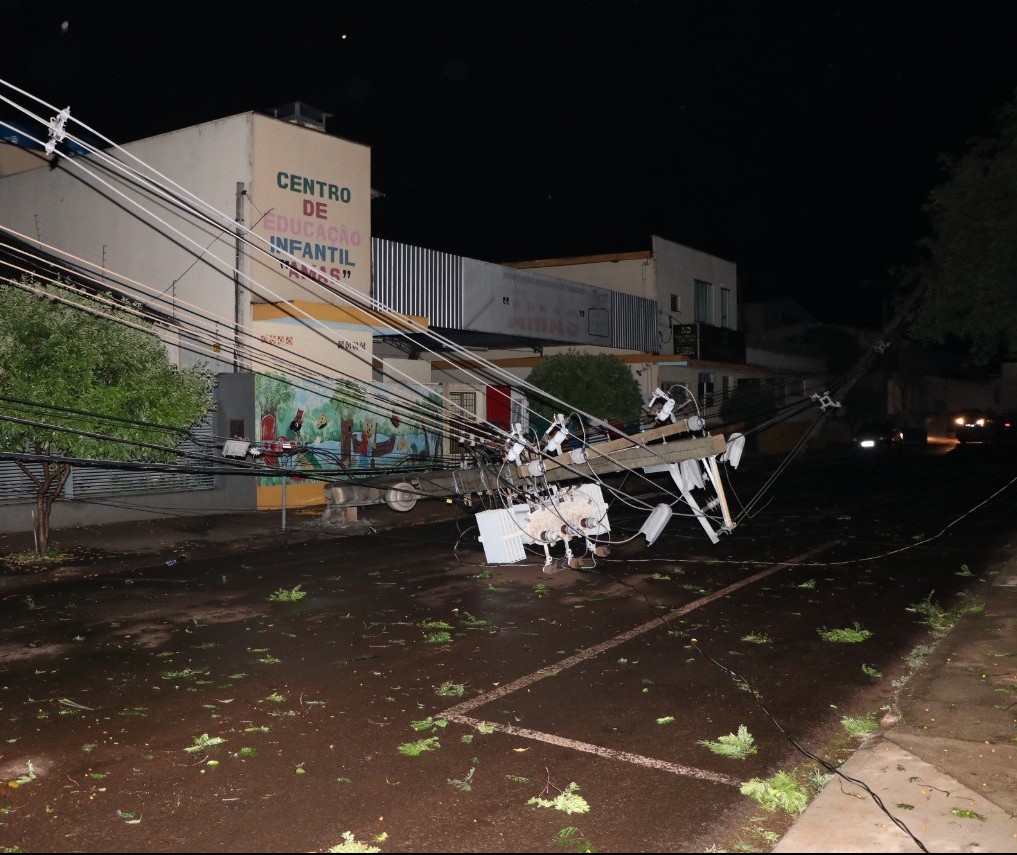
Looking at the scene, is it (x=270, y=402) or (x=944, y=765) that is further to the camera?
(x=270, y=402)

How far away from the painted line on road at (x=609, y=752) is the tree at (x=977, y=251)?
11094 millimetres

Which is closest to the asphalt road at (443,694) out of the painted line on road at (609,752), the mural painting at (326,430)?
→ the painted line on road at (609,752)

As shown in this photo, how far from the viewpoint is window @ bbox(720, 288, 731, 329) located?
1583 inches

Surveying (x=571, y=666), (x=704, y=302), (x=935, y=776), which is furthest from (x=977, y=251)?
(x=704, y=302)

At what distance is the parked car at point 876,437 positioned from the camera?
4131 cm

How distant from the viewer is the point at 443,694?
7.19 meters

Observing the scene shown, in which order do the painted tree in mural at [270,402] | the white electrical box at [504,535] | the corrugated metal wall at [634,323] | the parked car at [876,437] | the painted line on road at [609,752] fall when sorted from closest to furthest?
the painted line on road at [609,752] → the white electrical box at [504,535] → the painted tree in mural at [270,402] → the corrugated metal wall at [634,323] → the parked car at [876,437]

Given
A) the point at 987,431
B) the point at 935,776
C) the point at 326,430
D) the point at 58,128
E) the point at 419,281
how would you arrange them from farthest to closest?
1. the point at 987,431
2. the point at 419,281
3. the point at 326,430
4. the point at 58,128
5. the point at 935,776

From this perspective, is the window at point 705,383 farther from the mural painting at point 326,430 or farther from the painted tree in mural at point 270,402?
the painted tree in mural at point 270,402

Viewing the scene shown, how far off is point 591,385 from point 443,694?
19.5m

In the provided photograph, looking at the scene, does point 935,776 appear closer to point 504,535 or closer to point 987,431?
point 504,535

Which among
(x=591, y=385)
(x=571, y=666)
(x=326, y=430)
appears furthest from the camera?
(x=591, y=385)

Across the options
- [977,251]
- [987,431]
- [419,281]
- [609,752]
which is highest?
[419,281]

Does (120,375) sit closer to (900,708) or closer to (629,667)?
(629,667)
